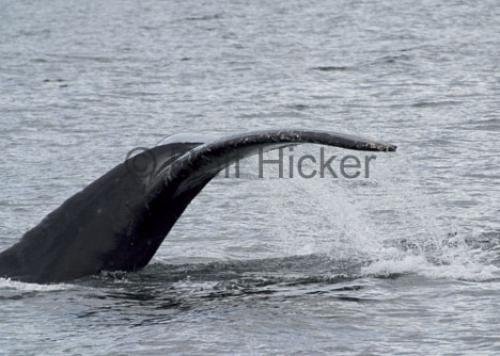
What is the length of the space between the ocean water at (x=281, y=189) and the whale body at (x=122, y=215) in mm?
200

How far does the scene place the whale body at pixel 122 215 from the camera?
7.90 metres

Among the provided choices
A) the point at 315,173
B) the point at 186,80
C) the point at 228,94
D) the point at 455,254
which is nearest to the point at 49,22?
the point at 186,80

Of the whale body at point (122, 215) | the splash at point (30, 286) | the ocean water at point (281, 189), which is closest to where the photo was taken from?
the whale body at point (122, 215)

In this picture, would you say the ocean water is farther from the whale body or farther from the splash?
the whale body

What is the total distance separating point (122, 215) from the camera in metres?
8.19

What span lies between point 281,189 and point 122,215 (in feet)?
21.2

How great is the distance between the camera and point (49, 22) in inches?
1531

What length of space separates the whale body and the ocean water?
0.20 m

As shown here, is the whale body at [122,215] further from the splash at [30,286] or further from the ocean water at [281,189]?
the ocean water at [281,189]

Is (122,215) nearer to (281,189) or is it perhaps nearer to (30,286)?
(30,286)

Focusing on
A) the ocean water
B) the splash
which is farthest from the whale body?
the ocean water

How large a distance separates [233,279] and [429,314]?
5.11ft

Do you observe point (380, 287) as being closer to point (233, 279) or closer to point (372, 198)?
point (233, 279)

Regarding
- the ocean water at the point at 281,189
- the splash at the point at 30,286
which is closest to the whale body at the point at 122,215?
the splash at the point at 30,286
